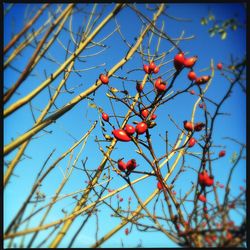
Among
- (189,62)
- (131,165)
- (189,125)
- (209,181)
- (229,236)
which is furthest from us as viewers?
(189,125)

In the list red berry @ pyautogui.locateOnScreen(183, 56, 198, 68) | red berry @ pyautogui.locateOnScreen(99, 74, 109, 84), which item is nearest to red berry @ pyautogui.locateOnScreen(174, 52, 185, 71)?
red berry @ pyautogui.locateOnScreen(183, 56, 198, 68)

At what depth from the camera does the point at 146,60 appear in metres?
2.01

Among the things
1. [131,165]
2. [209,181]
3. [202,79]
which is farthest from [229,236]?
[202,79]

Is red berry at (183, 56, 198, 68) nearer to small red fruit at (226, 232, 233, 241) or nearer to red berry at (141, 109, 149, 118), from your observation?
red berry at (141, 109, 149, 118)

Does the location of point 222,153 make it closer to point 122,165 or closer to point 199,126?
point 199,126

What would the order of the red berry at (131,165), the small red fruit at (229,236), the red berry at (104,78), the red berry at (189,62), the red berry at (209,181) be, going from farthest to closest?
the red berry at (104,78)
the red berry at (131,165)
the red berry at (189,62)
the red berry at (209,181)
the small red fruit at (229,236)

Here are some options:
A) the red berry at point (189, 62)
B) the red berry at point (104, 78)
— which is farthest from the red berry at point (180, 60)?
the red berry at point (104, 78)

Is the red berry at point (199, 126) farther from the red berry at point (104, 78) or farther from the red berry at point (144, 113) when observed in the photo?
the red berry at point (104, 78)

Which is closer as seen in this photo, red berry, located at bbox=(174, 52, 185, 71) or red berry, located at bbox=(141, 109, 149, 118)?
red berry, located at bbox=(174, 52, 185, 71)

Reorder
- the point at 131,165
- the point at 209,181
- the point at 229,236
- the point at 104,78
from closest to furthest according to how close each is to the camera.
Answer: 1. the point at 229,236
2. the point at 209,181
3. the point at 131,165
4. the point at 104,78

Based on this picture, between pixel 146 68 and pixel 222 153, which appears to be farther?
pixel 146 68

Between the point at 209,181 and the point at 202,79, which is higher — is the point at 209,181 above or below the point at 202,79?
below

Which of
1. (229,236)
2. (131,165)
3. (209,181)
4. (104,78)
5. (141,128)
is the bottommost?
(229,236)

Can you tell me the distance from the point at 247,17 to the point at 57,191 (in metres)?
1.33
